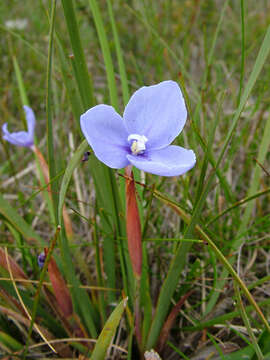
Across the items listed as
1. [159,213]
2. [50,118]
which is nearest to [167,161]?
[50,118]

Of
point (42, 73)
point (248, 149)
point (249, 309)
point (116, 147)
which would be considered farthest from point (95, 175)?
point (42, 73)

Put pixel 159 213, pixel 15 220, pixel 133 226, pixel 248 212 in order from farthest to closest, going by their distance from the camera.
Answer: pixel 159 213
pixel 248 212
pixel 15 220
pixel 133 226

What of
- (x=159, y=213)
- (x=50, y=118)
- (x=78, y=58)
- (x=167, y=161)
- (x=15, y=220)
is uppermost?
(x=78, y=58)

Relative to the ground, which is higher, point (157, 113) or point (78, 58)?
point (78, 58)

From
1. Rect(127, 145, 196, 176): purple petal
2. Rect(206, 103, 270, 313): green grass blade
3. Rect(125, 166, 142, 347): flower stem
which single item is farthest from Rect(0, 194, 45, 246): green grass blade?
Rect(206, 103, 270, 313): green grass blade

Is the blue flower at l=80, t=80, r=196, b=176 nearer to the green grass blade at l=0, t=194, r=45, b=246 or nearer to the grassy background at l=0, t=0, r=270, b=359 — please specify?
the grassy background at l=0, t=0, r=270, b=359

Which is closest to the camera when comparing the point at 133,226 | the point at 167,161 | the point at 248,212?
the point at 167,161

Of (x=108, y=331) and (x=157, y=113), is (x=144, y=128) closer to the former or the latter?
(x=157, y=113)
